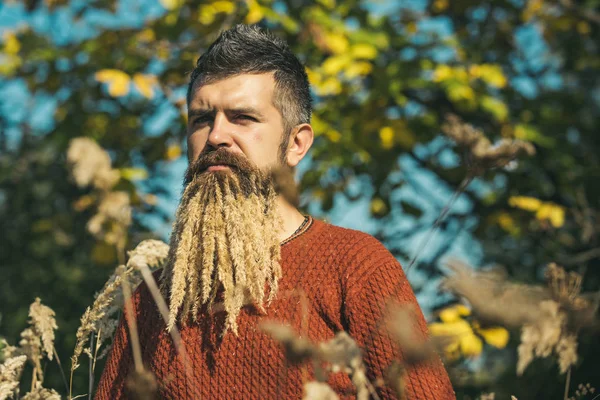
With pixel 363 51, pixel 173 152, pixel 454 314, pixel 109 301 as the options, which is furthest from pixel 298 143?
pixel 173 152

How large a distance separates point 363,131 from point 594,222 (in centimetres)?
152

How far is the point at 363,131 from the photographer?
13.0 ft

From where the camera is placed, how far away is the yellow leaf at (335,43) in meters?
3.98

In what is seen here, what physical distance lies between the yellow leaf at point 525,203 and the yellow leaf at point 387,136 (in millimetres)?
922

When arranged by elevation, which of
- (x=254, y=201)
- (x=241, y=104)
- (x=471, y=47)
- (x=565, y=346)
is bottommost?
(x=565, y=346)

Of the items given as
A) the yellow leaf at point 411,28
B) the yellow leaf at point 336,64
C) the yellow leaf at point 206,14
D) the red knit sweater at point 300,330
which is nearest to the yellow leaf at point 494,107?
the yellow leaf at point 336,64

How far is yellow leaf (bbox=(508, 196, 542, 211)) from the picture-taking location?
426 cm

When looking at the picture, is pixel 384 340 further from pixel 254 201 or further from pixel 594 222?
pixel 594 222

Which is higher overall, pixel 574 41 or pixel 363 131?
pixel 574 41

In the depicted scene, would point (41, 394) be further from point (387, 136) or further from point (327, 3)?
point (327, 3)

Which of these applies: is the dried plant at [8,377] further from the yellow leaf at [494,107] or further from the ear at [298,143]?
the yellow leaf at [494,107]

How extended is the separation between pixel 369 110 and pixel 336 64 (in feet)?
1.15

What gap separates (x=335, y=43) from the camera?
13.1 feet

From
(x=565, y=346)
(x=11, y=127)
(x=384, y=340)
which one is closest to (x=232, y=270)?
(x=384, y=340)
